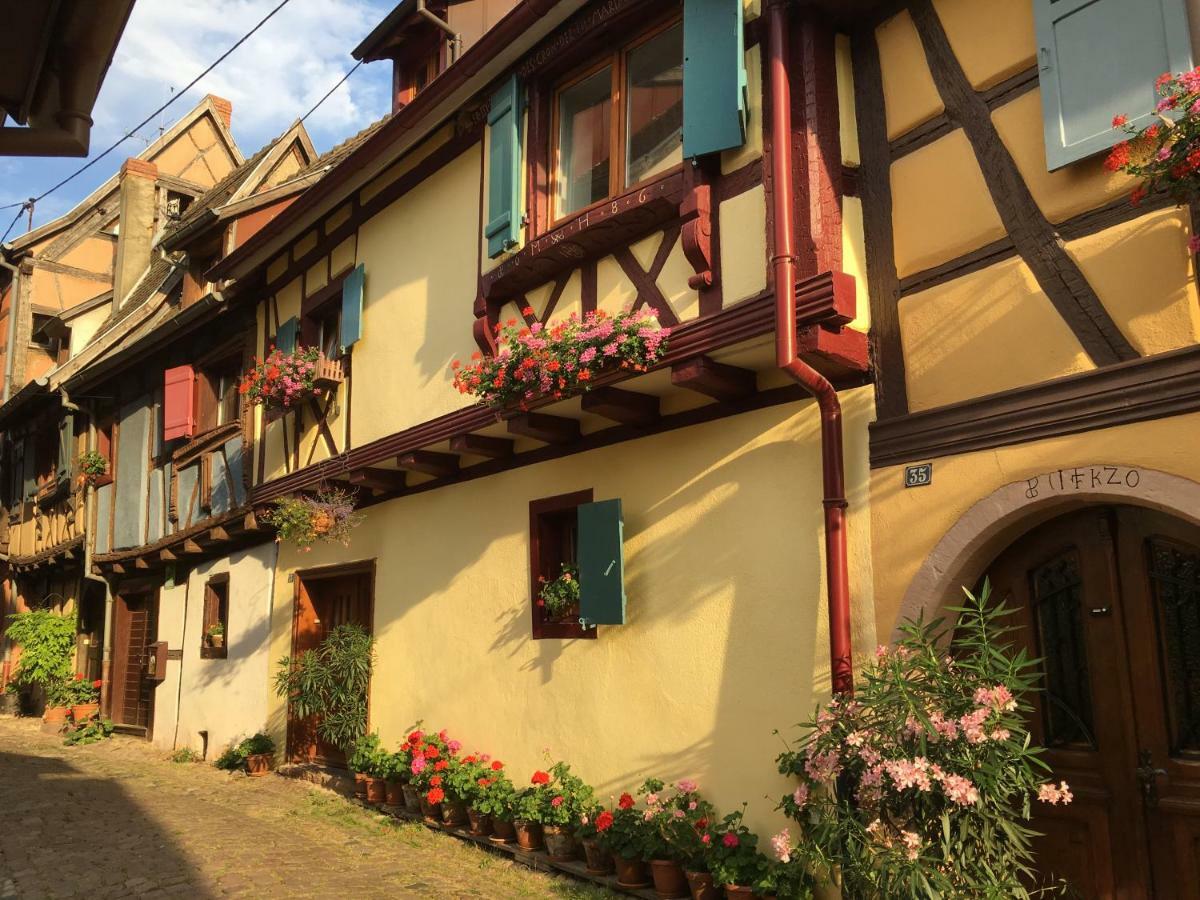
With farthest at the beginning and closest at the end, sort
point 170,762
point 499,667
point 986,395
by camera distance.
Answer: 1. point 170,762
2. point 499,667
3. point 986,395

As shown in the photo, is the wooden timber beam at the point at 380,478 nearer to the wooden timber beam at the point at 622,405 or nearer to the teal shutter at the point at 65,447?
the wooden timber beam at the point at 622,405

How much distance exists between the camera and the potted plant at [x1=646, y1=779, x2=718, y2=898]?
5.69m

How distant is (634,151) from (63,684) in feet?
42.7

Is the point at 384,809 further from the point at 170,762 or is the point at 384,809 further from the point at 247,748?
the point at 170,762

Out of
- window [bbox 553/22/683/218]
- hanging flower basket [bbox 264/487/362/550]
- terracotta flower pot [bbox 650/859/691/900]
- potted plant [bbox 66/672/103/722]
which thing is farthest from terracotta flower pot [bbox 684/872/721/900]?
potted plant [bbox 66/672/103/722]

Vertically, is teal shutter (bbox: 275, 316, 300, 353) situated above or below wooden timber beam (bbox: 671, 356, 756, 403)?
above

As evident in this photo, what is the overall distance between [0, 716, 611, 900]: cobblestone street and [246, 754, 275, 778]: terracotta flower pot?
13cm

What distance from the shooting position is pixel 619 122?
6.94m

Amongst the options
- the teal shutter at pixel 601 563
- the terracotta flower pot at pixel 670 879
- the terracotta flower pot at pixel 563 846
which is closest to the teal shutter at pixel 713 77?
the teal shutter at pixel 601 563

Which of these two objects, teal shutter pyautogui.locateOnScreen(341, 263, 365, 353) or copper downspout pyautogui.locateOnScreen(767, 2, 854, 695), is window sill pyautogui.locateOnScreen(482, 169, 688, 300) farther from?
teal shutter pyautogui.locateOnScreen(341, 263, 365, 353)

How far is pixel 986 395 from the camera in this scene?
4941mm

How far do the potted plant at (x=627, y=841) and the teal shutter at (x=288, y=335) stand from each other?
648 cm

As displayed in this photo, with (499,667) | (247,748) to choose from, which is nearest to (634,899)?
(499,667)

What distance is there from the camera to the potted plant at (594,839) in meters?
6.41
